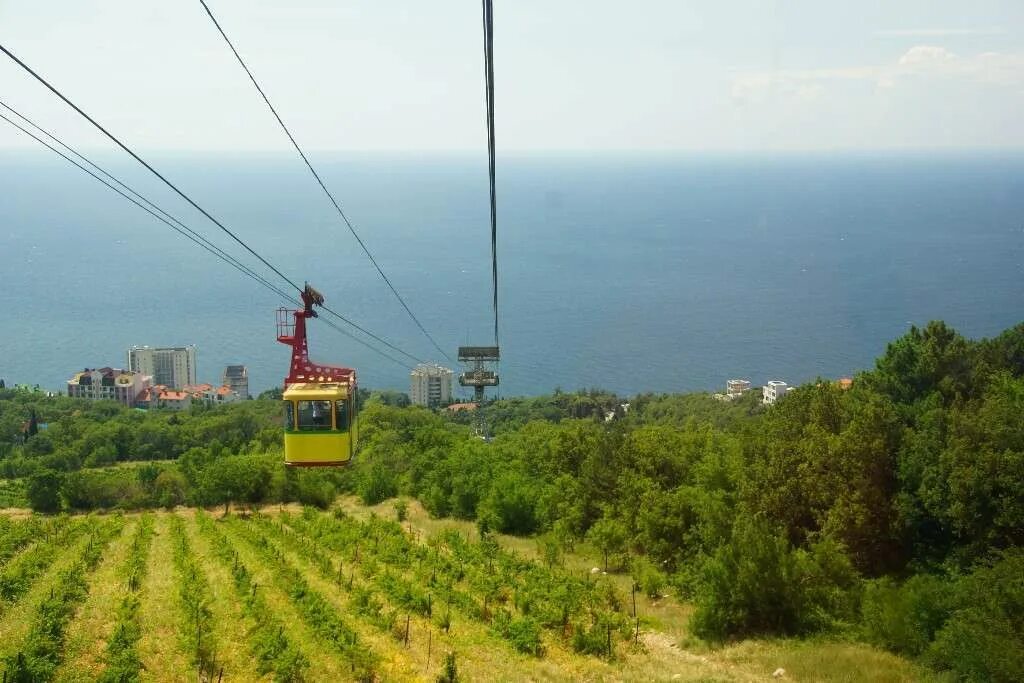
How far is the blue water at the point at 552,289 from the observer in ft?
246

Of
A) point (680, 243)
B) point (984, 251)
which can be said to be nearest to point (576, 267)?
point (680, 243)

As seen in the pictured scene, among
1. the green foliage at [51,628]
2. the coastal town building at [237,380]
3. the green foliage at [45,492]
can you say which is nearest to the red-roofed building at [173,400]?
the coastal town building at [237,380]

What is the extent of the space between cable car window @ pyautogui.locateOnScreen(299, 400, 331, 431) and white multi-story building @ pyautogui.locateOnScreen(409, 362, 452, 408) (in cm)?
5222

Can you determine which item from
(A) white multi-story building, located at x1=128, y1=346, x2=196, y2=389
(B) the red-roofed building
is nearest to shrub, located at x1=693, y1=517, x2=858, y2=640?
(B) the red-roofed building

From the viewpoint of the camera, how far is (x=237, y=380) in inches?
2613

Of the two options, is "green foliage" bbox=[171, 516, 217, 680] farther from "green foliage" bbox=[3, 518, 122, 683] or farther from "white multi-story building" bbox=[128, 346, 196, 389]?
"white multi-story building" bbox=[128, 346, 196, 389]

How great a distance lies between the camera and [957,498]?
1222cm

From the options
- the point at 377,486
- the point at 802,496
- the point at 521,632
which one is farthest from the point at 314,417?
the point at 377,486

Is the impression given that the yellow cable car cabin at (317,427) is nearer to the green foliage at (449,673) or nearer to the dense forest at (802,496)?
the green foliage at (449,673)

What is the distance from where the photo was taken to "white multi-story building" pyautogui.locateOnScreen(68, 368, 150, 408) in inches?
2452

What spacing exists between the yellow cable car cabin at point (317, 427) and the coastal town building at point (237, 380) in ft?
188

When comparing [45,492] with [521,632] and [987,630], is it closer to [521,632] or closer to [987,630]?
[521,632]

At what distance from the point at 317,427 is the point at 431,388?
53.5m

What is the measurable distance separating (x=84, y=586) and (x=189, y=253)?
11898 cm
